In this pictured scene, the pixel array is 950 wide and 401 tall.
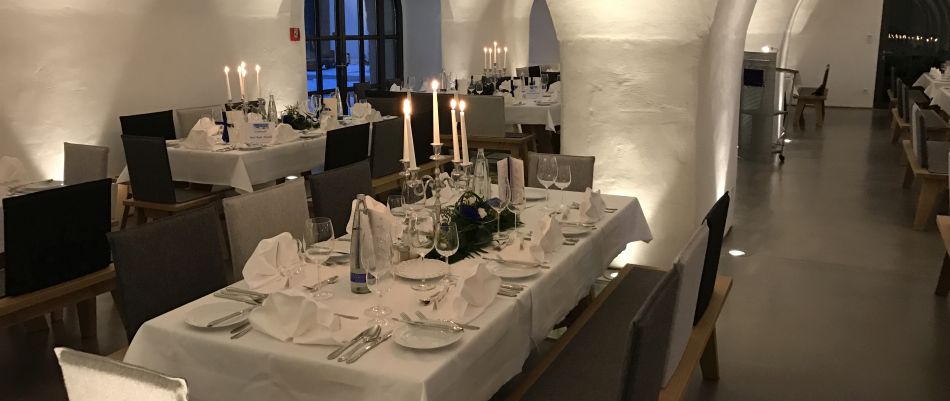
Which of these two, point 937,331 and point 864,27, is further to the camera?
point 864,27

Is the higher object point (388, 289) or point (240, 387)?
point (388, 289)

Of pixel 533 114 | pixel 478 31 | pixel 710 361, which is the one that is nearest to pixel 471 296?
pixel 710 361

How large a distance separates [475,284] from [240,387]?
32.1 inches

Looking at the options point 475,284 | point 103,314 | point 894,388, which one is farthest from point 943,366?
point 103,314

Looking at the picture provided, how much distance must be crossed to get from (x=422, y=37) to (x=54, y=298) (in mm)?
11050

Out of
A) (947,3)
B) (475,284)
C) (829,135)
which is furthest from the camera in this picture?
(947,3)

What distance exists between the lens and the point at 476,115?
857 cm

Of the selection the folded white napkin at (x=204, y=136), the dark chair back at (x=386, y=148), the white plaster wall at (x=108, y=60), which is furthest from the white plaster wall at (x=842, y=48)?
the folded white napkin at (x=204, y=136)

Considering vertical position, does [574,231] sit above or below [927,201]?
above

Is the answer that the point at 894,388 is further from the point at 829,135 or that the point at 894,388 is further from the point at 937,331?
the point at 829,135

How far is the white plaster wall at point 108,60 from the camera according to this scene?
6879mm

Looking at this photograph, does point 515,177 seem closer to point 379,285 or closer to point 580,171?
point 580,171

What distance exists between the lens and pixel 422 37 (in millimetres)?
14414

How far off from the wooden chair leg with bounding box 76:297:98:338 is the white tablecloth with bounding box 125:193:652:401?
198cm
